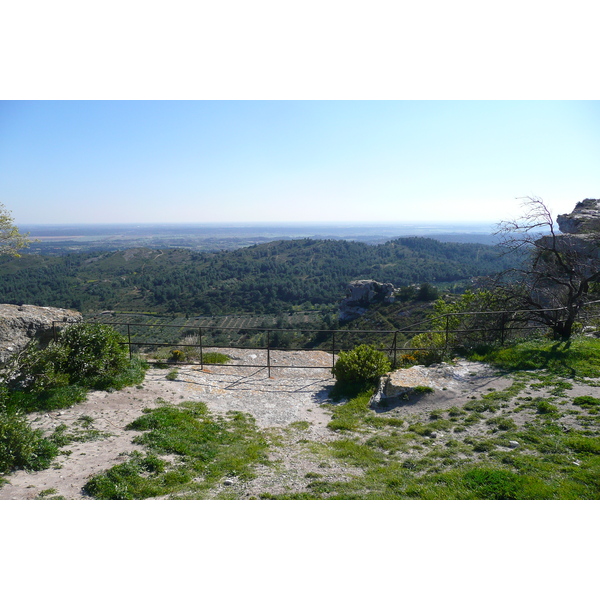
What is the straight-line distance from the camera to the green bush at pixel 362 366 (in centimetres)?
832

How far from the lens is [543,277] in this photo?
30.1 feet

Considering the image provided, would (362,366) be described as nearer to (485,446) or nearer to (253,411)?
(253,411)

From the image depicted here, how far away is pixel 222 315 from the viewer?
174 ft

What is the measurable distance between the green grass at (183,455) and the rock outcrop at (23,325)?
152 inches

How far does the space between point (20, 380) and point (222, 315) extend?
46.5 meters

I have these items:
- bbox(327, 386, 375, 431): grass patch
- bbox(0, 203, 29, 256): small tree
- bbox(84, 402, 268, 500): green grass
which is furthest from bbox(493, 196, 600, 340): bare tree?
bbox(0, 203, 29, 256): small tree

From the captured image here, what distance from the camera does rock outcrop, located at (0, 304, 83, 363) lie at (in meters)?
7.88

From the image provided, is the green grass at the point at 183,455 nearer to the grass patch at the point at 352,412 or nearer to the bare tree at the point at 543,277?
the grass patch at the point at 352,412

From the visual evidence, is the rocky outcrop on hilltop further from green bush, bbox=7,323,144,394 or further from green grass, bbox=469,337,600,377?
green bush, bbox=7,323,144,394

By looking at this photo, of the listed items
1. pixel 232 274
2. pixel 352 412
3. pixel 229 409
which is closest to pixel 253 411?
pixel 229 409

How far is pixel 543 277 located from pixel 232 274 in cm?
7232

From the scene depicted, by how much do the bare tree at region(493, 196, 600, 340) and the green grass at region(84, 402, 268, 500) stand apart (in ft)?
25.1

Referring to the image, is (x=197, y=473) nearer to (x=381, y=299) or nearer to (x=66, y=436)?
(x=66, y=436)

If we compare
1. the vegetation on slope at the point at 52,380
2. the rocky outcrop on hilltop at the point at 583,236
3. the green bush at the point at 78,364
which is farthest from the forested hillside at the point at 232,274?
the vegetation on slope at the point at 52,380
